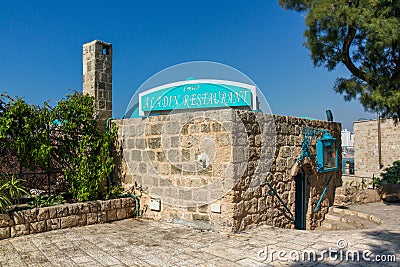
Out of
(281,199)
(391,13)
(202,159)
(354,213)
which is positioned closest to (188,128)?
(202,159)

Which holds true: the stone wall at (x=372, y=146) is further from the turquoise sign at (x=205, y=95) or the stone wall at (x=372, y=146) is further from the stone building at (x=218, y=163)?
the turquoise sign at (x=205, y=95)

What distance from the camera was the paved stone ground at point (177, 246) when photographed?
3.57 m

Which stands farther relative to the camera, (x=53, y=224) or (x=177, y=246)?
(x=53, y=224)

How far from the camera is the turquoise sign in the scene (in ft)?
22.3

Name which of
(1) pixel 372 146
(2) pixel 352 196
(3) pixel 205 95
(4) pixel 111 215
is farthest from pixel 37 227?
(1) pixel 372 146

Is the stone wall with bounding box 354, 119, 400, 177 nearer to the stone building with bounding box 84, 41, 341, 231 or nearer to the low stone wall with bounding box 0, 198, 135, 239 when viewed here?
the stone building with bounding box 84, 41, 341, 231

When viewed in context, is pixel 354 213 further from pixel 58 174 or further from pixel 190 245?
pixel 58 174

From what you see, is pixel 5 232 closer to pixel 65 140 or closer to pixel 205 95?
pixel 65 140

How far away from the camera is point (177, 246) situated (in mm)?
4152

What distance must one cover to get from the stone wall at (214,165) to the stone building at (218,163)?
0.02m

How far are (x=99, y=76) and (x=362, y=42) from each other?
665cm

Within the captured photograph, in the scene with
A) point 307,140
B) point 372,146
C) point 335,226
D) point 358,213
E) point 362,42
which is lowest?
point 335,226

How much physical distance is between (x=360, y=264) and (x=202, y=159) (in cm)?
259

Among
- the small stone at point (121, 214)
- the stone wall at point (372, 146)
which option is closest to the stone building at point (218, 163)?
the small stone at point (121, 214)
